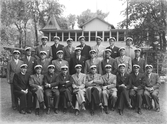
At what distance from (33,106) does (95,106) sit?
2.32 meters

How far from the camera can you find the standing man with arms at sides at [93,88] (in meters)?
6.61

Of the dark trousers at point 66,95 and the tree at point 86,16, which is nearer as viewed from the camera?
the dark trousers at point 66,95

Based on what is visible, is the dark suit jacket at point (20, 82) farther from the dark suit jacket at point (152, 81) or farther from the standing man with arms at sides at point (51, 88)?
the dark suit jacket at point (152, 81)

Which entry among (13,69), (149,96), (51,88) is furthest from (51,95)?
(149,96)

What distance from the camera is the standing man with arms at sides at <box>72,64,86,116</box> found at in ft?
21.6

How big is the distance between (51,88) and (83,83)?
1198 mm

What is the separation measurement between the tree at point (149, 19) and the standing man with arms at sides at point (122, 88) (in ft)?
38.1

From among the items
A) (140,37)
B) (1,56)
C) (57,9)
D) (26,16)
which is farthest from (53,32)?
(140,37)

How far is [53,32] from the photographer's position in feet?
93.7

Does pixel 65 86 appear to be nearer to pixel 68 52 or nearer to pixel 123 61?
pixel 68 52

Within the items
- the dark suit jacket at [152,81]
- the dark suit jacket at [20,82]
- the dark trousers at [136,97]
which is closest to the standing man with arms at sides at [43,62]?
the dark suit jacket at [20,82]

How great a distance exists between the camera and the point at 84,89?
22.3ft

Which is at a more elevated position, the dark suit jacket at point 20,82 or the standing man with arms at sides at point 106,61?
the standing man with arms at sides at point 106,61

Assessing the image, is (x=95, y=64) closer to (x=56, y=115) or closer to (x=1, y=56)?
(x=56, y=115)
